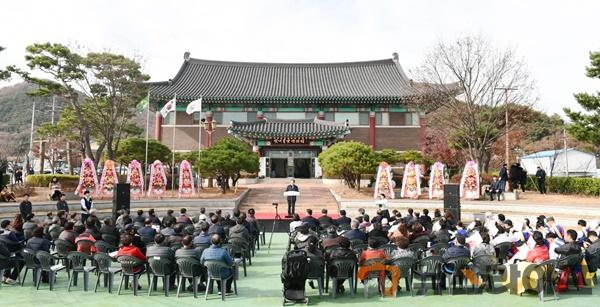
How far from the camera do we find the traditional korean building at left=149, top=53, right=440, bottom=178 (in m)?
37.9

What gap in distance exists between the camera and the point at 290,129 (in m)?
37.8

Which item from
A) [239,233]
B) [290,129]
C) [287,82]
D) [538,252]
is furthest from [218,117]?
[538,252]

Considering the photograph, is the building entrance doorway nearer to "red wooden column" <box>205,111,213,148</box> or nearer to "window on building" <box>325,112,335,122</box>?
"window on building" <box>325,112,335,122</box>

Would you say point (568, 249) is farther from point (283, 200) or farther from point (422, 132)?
point (422, 132)

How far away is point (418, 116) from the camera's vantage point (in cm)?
4062

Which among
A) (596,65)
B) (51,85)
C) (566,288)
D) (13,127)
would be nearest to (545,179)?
(596,65)

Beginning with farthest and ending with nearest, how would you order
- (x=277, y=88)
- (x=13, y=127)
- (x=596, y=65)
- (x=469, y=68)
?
(x=13, y=127) < (x=277, y=88) < (x=469, y=68) < (x=596, y=65)

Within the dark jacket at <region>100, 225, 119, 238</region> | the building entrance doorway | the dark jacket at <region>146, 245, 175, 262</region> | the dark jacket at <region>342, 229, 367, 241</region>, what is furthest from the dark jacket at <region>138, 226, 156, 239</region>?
the building entrance doorway

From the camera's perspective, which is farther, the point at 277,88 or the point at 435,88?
the point at 277,88

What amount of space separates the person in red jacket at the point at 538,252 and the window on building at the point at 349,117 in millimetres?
33352

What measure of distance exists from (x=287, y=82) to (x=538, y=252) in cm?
3919

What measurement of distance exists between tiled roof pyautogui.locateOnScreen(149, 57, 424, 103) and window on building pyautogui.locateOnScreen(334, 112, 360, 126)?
1.50 m

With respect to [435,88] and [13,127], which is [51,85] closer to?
[435,88]

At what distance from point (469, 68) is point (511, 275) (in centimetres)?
1786
